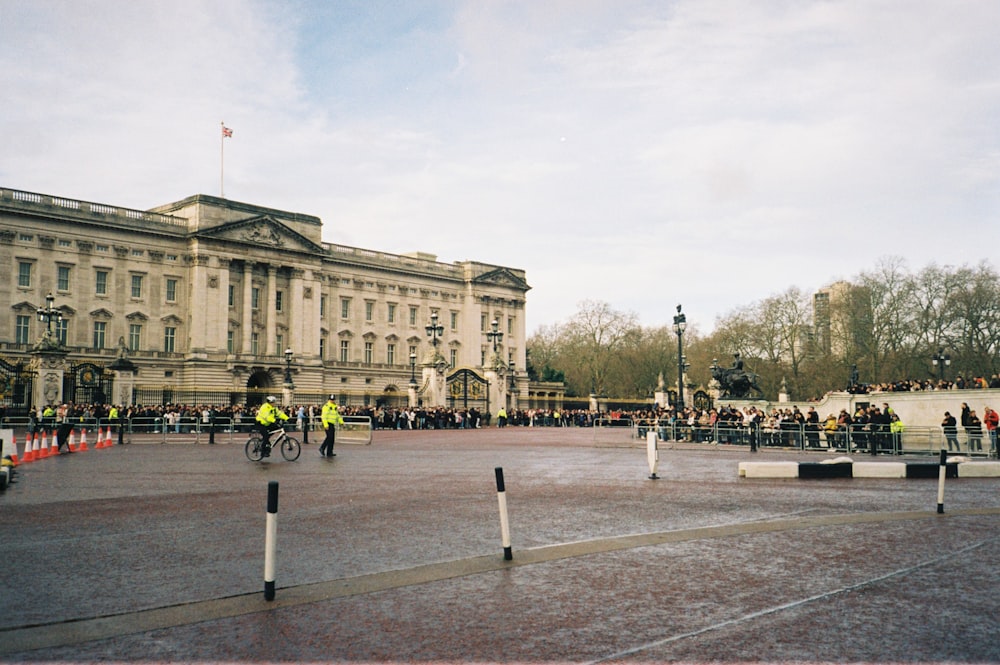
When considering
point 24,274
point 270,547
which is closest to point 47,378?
point 24,274

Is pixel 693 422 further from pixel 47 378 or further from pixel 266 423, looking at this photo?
pixel 47 378

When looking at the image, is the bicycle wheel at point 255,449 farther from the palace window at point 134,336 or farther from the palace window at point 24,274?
the palace window at point 134,336

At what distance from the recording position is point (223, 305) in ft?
250

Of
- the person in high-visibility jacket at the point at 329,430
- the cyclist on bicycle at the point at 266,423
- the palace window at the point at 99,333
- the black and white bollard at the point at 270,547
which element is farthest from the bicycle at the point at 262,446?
the palace window at the point at 99,333

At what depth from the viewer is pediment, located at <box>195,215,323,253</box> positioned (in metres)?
76.1

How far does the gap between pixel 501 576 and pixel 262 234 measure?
7583 cm

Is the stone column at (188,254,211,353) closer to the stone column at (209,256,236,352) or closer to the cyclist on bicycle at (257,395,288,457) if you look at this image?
the stone column at (209,256,236,352)

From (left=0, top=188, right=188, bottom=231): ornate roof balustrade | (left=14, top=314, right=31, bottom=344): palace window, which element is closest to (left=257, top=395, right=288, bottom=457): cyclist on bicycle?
(left=14, top=314, right=31, bottom=344): palace window

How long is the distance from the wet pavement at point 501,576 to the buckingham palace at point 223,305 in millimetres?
40456

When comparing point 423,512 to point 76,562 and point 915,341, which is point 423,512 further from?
point 915,341

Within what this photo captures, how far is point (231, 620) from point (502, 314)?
9749cm

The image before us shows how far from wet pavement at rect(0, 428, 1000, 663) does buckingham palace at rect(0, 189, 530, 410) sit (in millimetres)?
40456

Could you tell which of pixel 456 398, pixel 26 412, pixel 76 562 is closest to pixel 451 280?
pixel 456 398

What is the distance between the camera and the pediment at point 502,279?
102 metres
